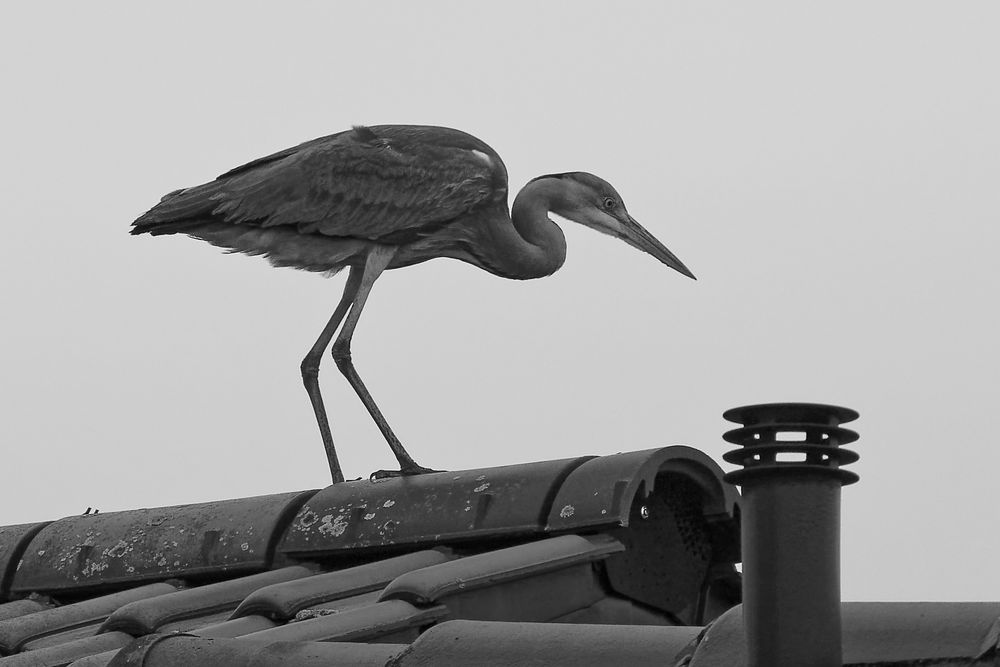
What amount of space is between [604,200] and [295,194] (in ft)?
4.87

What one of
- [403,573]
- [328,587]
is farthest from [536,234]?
[328,587]

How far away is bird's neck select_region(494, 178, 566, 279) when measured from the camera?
711cm

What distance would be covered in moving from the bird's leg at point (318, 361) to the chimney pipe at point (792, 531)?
4.29 m

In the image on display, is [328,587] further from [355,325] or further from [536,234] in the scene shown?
[536,234]

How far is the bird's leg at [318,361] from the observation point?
646 centimetres

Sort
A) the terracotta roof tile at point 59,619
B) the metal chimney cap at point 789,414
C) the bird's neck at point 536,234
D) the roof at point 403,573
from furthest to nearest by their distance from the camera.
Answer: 1. the bird's neck at point 536,234
2. the terracotta roof tile at point 59,619
3. the roof at point 403,573
4. the metal chimney cap at point 789,414

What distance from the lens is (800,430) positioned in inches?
→ 85.8

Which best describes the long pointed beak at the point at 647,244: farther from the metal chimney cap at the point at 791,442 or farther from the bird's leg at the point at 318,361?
the metal chimney cap at the point at 791,442

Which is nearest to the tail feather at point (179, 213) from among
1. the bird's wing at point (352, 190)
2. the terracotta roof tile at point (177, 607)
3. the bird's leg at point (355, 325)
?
the bird's wing at point (352, 190)

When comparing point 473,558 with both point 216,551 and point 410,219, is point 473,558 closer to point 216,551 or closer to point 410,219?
point 216,551

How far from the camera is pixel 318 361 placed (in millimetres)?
6859

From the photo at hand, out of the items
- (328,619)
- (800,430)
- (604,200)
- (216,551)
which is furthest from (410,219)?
(800,430)

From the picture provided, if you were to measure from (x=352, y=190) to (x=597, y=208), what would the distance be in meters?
1.24

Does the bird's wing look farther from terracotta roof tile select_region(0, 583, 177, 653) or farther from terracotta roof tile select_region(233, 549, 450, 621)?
terracotta roof tile select_region(233, 549, 450, 621)
